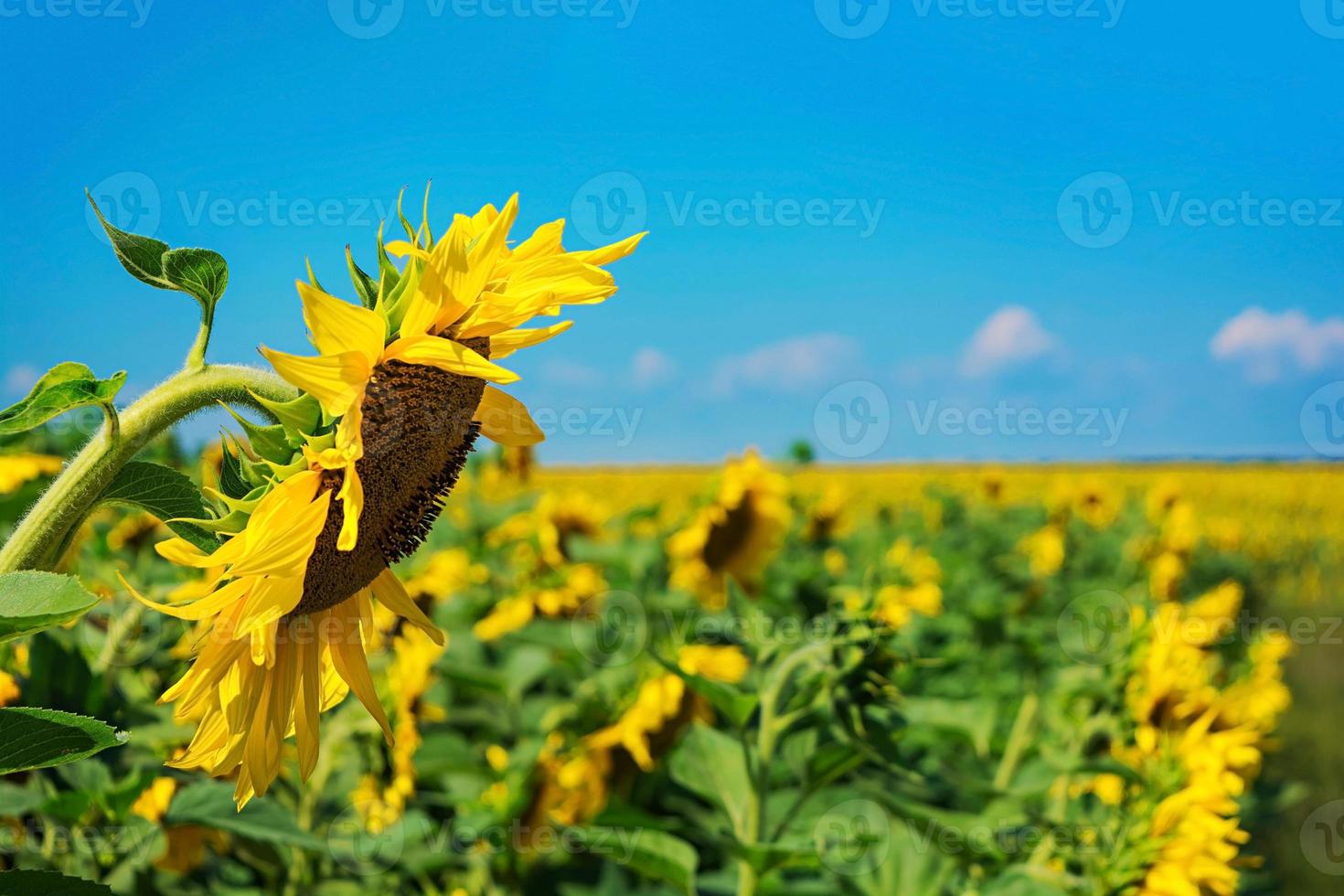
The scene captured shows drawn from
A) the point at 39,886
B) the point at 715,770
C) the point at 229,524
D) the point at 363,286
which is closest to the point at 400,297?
the point at 363,286

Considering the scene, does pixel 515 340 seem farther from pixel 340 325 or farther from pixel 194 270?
pixel 194 270

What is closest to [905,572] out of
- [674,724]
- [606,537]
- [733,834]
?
[606,537]

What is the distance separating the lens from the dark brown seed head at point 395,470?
3.22 ft

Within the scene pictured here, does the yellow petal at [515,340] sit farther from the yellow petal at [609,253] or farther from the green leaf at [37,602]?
the green leaf at [37,602]

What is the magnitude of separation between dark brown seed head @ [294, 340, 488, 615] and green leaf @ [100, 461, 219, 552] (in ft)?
0.38

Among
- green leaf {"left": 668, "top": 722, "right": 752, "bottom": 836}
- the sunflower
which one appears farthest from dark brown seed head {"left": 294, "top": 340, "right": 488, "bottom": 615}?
green leaf {"left": 668, "top": 722, "right": 752, "bottom": 836}

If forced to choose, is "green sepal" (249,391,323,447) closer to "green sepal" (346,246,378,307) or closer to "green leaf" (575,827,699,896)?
"green sepal" (346,246,378,307)

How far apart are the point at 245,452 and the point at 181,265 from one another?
0.60 feet

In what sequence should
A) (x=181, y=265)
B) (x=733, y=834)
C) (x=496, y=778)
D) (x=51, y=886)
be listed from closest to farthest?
(x=51, y=886), (x=181, y=265), (x=733, y=834), (x=496, y=778)

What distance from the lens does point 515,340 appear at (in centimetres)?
106

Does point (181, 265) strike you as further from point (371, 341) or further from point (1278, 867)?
point (1278, 867)

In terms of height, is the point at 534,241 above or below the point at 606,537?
below

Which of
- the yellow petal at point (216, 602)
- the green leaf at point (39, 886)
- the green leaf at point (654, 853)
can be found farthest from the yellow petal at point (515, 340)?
the green leaf at point (654, 853)

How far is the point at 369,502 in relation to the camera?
1015 mm
